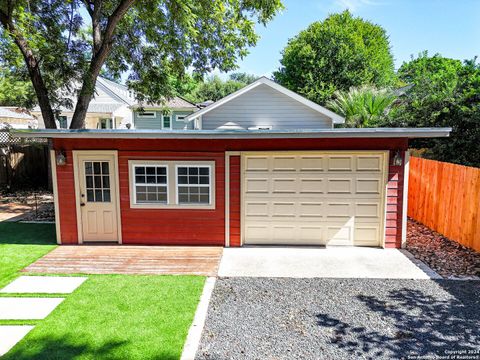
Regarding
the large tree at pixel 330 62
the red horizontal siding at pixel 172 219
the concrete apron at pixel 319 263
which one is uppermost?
the large tree at pixel 330 62

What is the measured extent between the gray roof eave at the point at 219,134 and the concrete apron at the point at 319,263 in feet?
8.22

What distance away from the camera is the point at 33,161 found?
597 inches

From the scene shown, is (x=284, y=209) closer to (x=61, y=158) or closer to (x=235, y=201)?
(x=235, y=201)

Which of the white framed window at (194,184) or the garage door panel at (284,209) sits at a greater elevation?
the white framed window at (194,184)

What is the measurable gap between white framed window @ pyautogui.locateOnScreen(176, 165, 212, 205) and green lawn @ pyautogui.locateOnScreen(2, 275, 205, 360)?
218cm

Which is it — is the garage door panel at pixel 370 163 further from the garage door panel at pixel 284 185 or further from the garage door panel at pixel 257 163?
the garage door panel at pixel 257 163

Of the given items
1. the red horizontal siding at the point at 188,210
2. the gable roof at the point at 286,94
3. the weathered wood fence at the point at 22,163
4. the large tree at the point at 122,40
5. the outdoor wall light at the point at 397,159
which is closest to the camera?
the outdoor wall light at the point at 397,159

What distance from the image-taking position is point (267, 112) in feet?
43.7

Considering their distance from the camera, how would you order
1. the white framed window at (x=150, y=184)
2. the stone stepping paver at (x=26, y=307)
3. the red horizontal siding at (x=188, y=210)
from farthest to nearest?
1. the white framed window at (x=150, y=184)
2. the red horizontal siding at (x=188, y=210)
3. the stone stepping paver at (x=26, y=307)

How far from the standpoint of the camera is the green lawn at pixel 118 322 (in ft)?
11.7

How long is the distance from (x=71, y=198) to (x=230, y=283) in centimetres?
434

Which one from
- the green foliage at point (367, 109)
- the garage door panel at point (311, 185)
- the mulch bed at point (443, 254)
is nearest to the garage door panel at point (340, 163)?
the garage door panel at point (311, 185)

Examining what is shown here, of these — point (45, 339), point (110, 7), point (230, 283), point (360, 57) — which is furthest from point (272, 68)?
point (45, 339)

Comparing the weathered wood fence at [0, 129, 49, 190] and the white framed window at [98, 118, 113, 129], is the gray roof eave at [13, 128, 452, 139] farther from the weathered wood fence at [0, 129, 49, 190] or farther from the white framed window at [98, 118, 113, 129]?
the white framed window at [98, 118, 113, 129]
